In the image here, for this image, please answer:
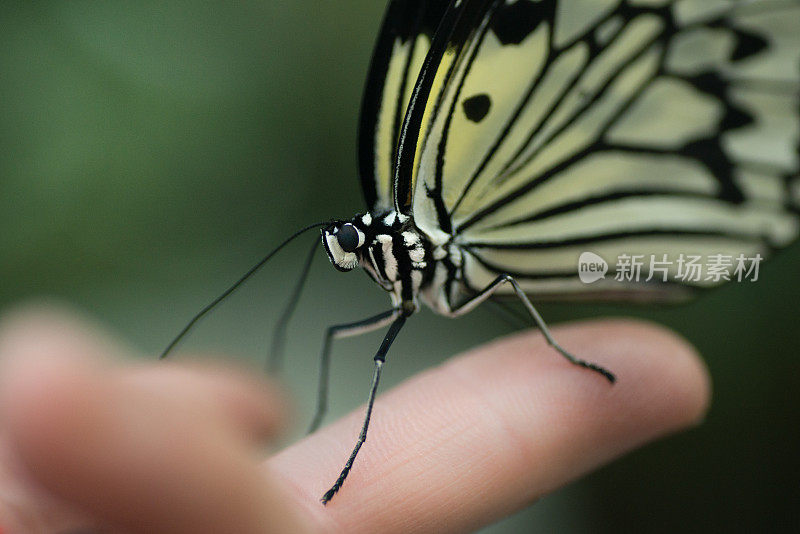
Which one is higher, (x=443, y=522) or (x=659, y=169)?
(x=659, y=169)

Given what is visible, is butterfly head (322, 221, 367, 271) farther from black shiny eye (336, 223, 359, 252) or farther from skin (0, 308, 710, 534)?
skin (0, 308, 710, 534)

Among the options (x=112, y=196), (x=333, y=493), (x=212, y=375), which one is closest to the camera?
(x=333, y=493)

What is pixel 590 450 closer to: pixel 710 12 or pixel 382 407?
pixel 382 407

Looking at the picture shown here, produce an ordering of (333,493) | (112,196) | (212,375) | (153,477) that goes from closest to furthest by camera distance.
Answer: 1. (153,477)
2. (333,493)
3. (212,375)
4. (112,196)

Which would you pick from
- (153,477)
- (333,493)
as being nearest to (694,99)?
(333,493)

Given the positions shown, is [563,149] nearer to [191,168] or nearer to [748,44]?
[748,44]

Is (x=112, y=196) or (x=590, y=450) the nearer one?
(x=590, y=450)

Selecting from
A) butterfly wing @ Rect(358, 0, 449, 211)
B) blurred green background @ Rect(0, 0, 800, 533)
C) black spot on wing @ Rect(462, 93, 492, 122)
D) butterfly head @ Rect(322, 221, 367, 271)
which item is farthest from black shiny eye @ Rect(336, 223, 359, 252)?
blurred green background @ Rect(0, 0, 800, 533)

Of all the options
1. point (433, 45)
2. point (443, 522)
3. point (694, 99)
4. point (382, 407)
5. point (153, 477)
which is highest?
point (433, 45)

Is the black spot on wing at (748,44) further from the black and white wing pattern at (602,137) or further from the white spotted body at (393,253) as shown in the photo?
the white spotted body at (393,253)
